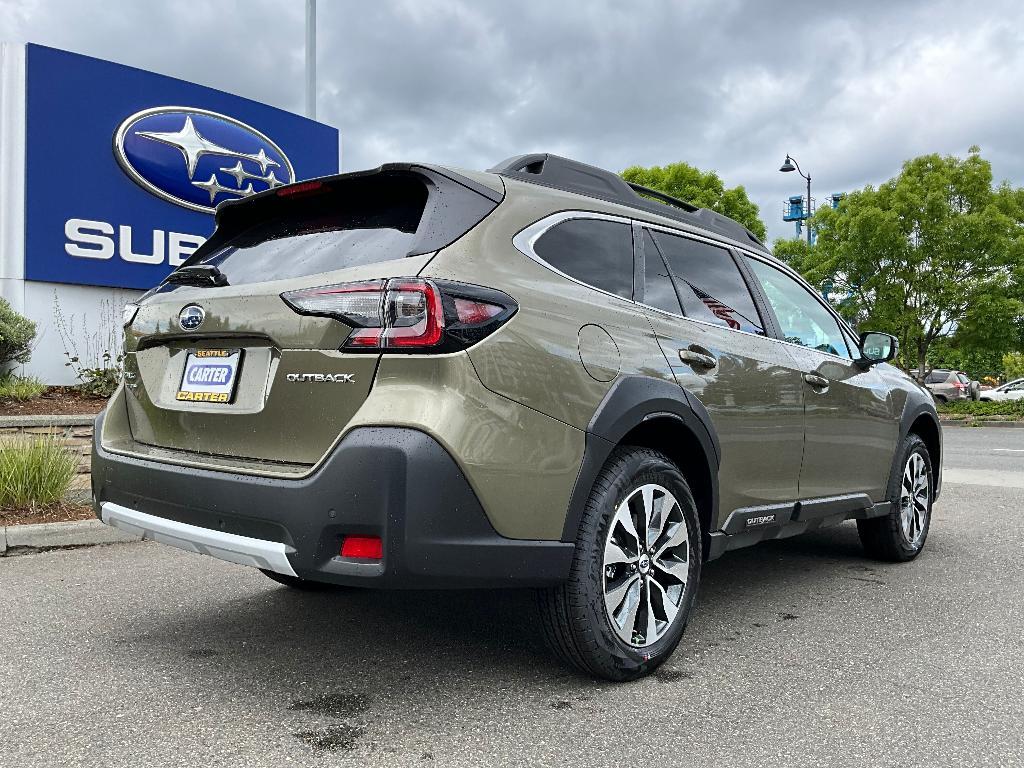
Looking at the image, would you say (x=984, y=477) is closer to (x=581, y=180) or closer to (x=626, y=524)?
(x=581, y=180)

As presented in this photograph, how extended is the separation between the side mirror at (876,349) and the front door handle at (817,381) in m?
0.61

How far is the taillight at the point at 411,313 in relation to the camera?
8.33ft

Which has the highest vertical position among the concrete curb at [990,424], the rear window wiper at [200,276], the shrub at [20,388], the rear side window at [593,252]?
the rear side window at [593,252]

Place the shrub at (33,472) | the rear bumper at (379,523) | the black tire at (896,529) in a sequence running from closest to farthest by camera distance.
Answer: the rear bumper at (379,523) → the black tire at (896,529) → the shrub at (33,472)

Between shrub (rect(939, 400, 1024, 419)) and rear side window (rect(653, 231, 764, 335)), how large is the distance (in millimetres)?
23266

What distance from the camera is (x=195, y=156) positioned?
11219 mm

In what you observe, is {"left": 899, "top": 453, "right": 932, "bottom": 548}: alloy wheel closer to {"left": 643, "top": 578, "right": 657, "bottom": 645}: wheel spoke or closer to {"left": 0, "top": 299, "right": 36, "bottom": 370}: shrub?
{"left": 643, "top": 578, "right": 657, "bottom": 645}: wheel spoke

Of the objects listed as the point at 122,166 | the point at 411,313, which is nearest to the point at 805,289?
the point at 411,313

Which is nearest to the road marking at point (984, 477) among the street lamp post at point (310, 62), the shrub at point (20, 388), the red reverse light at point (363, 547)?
the red reverse light at point (363, 547)

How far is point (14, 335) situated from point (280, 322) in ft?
25.0

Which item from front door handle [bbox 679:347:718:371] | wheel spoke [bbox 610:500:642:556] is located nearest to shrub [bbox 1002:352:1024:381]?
front door handle [bbox 679:347:718:371]

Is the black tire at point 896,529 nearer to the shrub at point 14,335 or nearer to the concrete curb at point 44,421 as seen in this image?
the concrete curb at point 44,421

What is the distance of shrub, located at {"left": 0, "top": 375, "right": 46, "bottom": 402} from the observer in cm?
868

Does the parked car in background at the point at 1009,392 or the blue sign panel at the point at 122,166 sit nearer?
the blue sign panel at the point at 122,166
